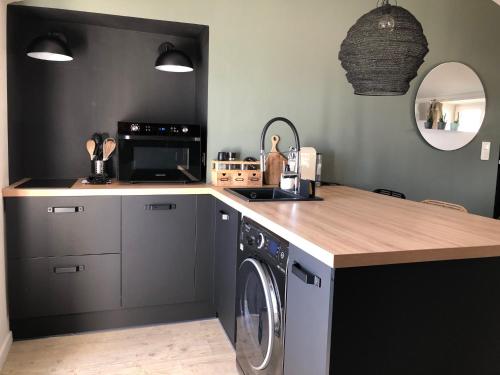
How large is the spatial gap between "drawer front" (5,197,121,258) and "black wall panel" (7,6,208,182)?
45cm

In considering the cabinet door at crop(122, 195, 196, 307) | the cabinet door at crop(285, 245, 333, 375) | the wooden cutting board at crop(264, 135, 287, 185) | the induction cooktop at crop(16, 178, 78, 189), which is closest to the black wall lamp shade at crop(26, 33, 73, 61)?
the induction cooktop at crop(16, 178, 78, 189)

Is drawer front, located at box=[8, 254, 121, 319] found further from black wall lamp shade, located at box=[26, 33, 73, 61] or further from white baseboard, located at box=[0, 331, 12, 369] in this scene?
black wall lamp shade, located at box=[26, 33, 73, 61]

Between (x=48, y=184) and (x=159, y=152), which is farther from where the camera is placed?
(x=159, y=152)

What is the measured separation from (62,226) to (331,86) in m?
2.02

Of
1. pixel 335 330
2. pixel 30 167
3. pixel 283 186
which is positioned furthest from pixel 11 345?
pixel 335 330

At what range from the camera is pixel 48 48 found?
7.83 ft

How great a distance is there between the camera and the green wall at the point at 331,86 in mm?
2756

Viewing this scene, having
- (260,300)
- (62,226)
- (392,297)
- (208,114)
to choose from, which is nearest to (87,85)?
(208,114)

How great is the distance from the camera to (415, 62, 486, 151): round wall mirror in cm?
328

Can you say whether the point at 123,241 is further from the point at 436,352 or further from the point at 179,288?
the point at 436,352

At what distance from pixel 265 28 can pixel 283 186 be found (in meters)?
1.18

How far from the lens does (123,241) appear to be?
2445 mm

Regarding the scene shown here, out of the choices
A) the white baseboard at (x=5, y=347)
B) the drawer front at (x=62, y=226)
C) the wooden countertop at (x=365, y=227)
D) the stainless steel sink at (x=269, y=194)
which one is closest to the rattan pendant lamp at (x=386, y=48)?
the wooden countertop at (x=365, y=227)

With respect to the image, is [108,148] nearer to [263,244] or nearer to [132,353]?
[132,353]
